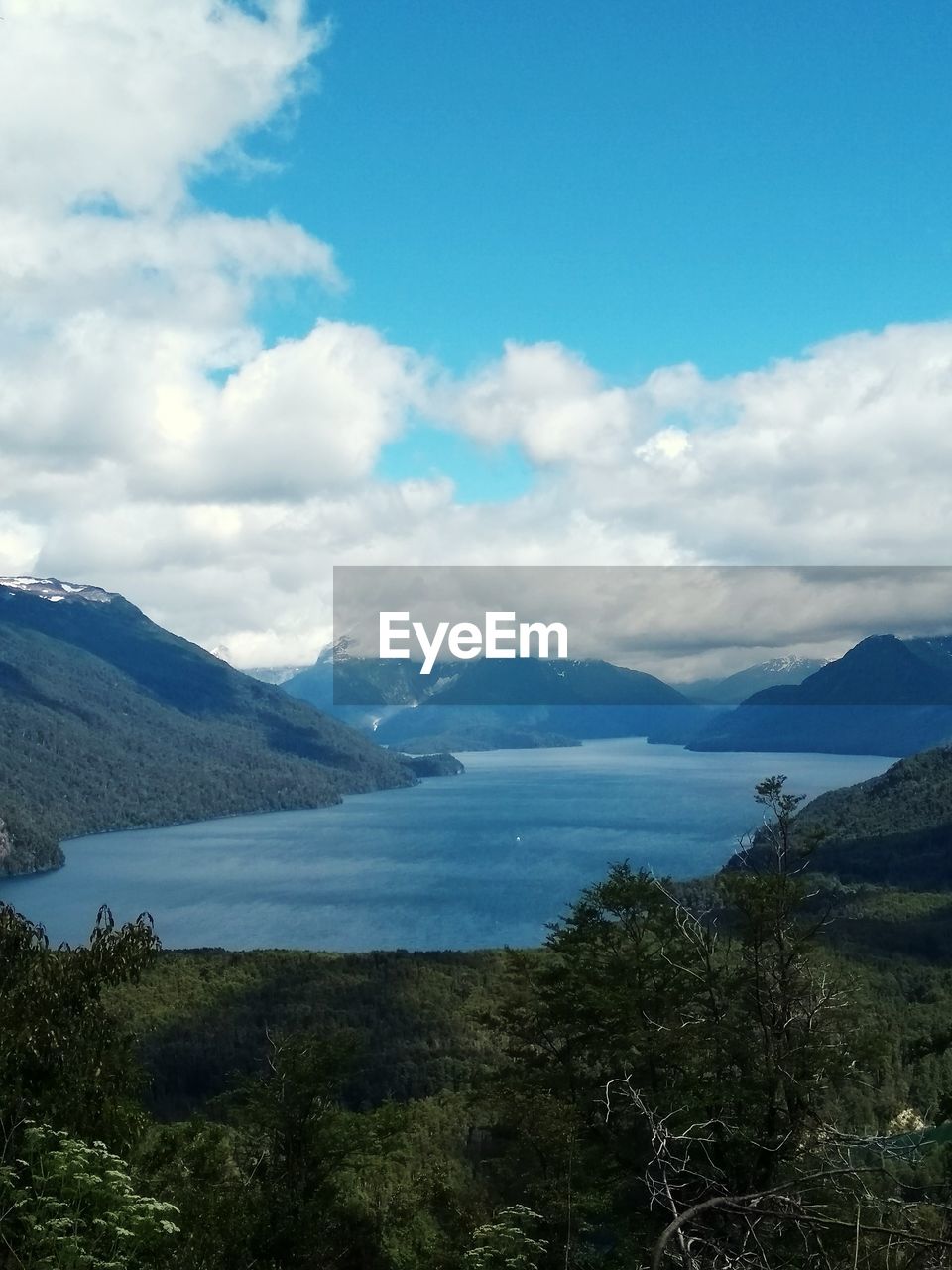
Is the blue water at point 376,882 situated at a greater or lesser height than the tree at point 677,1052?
lesser

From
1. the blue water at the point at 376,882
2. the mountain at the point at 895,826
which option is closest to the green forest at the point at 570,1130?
the blue water at the point at 376,882

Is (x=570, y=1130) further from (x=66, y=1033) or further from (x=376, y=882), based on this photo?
(x=376, y=882)

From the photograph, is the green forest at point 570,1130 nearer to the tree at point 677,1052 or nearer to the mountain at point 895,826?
the tree at point 677,1052

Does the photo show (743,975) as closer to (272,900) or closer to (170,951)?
(170,951)

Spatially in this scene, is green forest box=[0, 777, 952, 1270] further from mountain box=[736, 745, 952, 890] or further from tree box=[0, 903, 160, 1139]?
mountain box=[736, 745, 952, 890]

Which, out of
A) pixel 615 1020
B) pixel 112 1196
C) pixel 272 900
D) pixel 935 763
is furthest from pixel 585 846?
pixel 112 1196

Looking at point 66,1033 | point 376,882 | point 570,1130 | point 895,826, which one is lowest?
point 376,882

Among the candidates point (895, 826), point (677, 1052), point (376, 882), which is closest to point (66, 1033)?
point (677, 1052)
